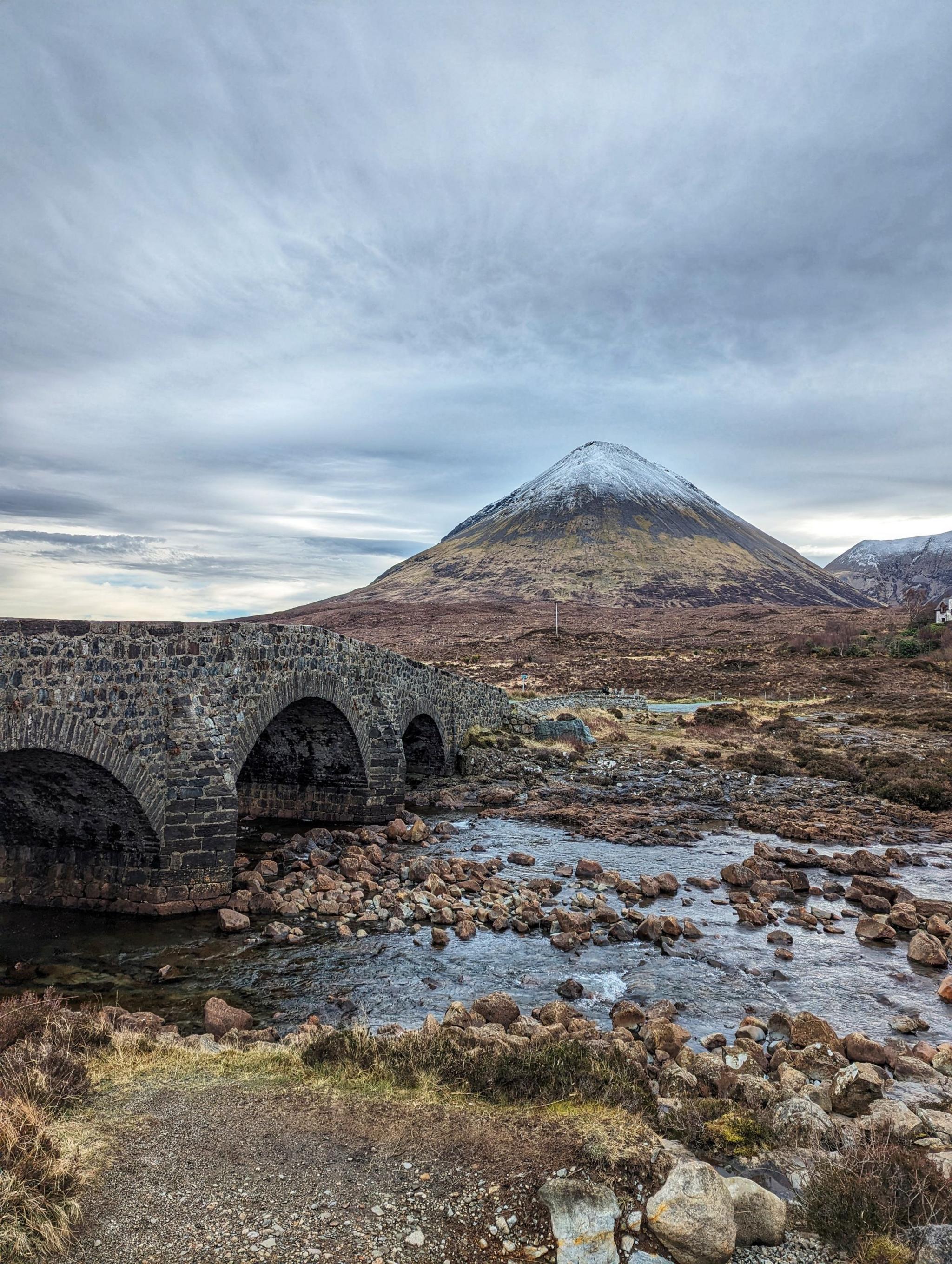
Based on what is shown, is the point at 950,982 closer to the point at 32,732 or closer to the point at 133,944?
the point at 133,944

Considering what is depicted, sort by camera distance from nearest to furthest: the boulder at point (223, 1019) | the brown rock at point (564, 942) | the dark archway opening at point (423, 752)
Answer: the boulder at point (223, 1019) → the brown rock at point (564, 942) → the dark archway opening at point (423, 752)

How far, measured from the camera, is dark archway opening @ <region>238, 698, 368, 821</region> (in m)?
17.3

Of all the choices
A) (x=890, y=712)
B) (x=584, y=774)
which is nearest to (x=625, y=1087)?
(x=584, y=774)

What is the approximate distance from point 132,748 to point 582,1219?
8.85 meters

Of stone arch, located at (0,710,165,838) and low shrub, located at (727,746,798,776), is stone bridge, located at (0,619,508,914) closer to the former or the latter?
stone arch, located at (0,710,165,838)

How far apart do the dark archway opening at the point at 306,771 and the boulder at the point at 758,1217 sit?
43.3ft

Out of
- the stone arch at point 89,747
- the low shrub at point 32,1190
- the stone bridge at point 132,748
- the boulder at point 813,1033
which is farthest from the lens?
the stone bridge at point 132,748

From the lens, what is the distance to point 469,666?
200 ft

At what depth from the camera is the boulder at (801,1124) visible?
210 inches

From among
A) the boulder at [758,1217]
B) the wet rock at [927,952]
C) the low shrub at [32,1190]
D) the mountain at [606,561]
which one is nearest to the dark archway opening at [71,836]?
the low shrub at [32,1190]

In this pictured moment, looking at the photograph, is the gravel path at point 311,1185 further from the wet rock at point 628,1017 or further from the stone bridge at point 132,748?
the stone bridge at point 132,748

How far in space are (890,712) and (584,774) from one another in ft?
68.0

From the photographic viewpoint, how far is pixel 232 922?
11062 mm

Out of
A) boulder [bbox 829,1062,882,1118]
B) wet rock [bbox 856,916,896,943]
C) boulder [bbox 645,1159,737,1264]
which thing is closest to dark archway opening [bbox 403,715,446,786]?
wet rock [bbox 856,916,896,943]
